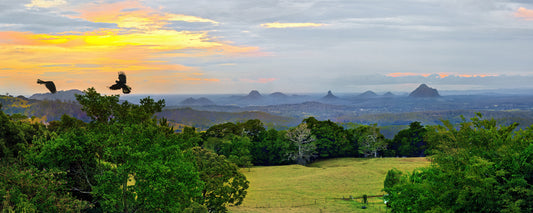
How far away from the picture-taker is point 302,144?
311 ft

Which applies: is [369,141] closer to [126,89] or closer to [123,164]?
[123,164]

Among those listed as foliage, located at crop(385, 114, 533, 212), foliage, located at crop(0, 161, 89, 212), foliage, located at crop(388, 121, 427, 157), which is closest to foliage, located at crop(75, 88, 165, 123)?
foliage, located at crop(0, 161, 89, 212)

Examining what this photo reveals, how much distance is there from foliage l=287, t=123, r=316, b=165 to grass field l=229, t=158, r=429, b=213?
1003cm

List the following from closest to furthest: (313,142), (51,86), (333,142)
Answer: (51,86) < (313,142) < (333,142)

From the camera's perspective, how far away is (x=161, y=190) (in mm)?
22297

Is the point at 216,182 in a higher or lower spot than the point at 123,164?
lower

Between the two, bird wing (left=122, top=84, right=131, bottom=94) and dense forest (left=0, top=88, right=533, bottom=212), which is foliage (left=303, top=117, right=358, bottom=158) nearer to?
dense forest (left=0, top=88, right=533, bottom=212)

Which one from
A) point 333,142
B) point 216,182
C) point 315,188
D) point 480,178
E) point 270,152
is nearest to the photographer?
point 480,178

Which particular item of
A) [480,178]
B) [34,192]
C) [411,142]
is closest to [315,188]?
[480,178]

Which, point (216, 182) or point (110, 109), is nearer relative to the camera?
point (110, 109)

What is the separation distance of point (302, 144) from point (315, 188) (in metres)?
36.0

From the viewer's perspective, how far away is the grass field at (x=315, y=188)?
1795 inches

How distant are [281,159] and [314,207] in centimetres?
4809

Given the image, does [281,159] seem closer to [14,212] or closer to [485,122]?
[485,122]
